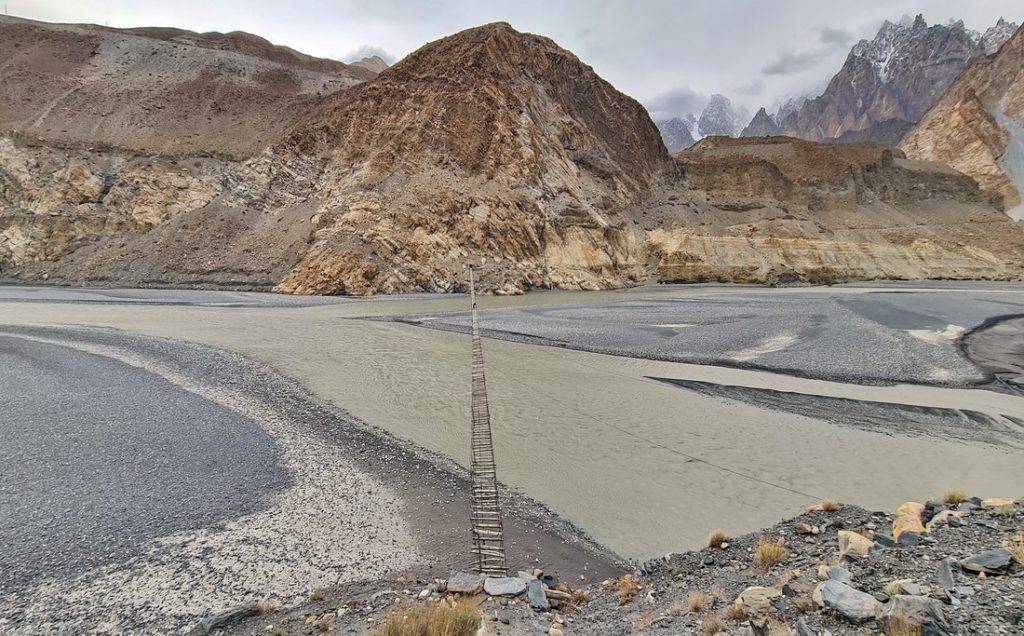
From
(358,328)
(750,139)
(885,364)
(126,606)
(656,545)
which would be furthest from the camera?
(750,139)

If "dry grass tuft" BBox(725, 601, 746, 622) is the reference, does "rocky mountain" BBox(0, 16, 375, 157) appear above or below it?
above

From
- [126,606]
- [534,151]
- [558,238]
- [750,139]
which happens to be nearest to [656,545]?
[126,606]

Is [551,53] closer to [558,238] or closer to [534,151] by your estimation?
[534,151]

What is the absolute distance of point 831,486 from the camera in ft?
22.2

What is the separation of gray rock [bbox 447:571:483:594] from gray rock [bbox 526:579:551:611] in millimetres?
441

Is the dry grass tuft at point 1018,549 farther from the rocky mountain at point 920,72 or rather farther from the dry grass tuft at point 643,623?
the rocky mountain at point 920,72

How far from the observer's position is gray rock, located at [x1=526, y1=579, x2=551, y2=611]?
4.08m

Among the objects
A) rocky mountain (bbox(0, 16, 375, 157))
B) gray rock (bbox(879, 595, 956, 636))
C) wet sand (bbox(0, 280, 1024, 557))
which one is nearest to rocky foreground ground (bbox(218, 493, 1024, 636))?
gray rock (bbox(879, 595, 956, 636))

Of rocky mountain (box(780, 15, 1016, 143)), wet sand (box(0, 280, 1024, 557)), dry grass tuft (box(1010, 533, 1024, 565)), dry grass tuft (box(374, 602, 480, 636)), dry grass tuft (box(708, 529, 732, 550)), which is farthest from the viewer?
rocky mountain (box(780, 15, 1016, 143))

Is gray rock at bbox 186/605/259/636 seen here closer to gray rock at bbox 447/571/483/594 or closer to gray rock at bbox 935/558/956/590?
gray rock at bbox 447/571/483/594

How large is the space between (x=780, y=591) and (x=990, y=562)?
132 cm

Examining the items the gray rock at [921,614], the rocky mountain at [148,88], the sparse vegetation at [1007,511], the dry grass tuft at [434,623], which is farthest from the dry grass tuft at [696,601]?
the rocky mountain at [148,88]

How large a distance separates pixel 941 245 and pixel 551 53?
5417cm

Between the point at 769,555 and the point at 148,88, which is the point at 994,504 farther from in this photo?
the point at 148,88
